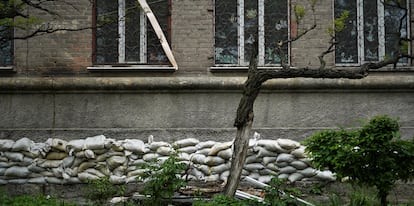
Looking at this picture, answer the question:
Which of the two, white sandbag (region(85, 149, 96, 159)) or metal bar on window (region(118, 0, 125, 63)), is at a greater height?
metal bar on window (region(118, 0, 125, 63))

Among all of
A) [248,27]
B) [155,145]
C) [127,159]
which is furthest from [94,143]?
[248,27]

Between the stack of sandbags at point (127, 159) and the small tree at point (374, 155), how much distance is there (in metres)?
2.05

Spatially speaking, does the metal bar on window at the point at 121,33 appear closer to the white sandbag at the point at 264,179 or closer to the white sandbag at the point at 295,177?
the white sandbag at the point at 264,179

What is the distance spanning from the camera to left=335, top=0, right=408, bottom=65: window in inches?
400

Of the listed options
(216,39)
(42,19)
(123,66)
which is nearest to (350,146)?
(216,39)

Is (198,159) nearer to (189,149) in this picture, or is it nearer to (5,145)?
(189,149)

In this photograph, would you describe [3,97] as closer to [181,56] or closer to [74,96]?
[74,96]

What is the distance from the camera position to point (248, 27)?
33.4ft

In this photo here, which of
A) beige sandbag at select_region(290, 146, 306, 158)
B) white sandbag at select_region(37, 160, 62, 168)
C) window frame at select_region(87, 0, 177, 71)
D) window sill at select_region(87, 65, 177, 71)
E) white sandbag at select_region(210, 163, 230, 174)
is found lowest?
white sandbag at select_region(210, 163, 230, 174)

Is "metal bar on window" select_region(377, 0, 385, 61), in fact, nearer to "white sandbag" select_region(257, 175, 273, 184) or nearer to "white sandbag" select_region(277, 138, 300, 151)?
"white sandbag" select_region(277, 138, 300, 151)

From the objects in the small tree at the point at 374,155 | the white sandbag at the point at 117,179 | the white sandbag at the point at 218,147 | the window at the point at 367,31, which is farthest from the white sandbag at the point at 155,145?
the window at the point at 367,31

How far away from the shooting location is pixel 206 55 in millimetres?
9953

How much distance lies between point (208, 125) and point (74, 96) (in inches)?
99.8

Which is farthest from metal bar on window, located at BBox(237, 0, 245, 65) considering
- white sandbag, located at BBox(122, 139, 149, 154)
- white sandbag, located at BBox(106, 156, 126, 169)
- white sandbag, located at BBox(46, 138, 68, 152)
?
white sandbag, located at BBox(46, 138, 68, 152)
